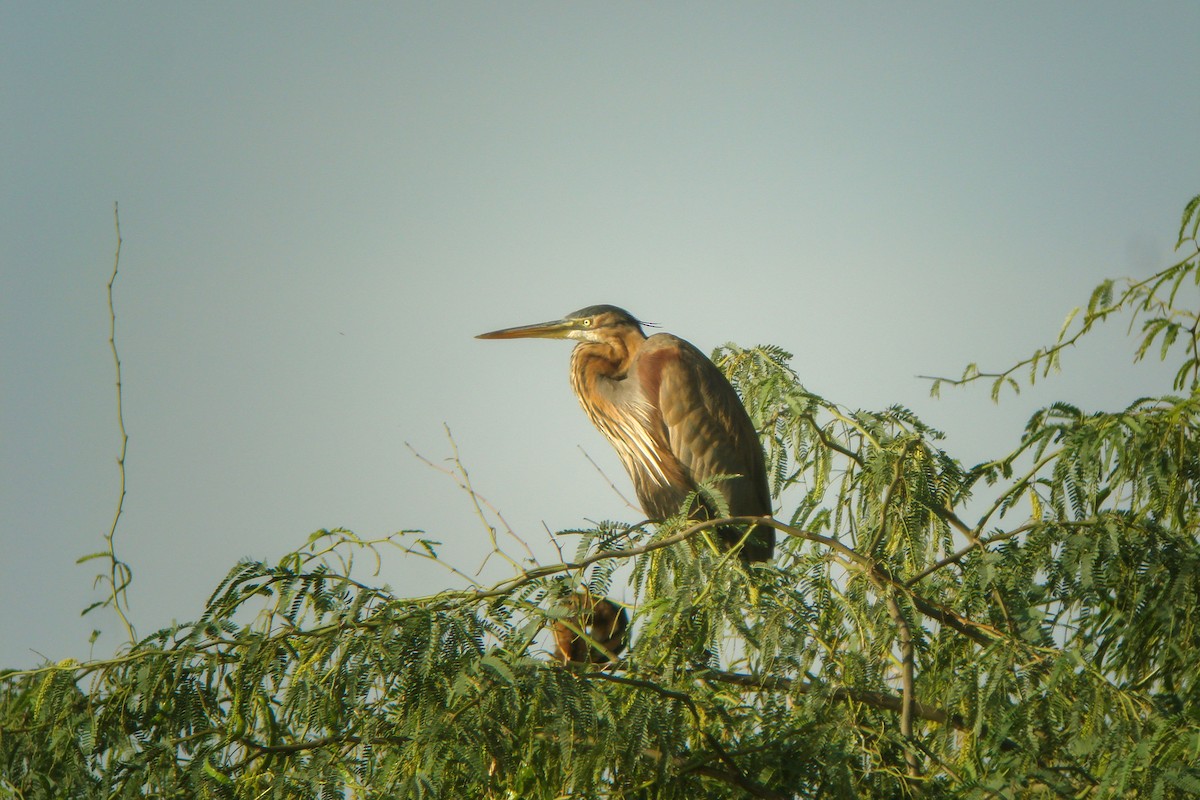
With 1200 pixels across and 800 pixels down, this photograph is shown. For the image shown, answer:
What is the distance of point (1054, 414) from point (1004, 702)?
824 millimetres

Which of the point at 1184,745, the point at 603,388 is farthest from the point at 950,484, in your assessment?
the point at 603,388

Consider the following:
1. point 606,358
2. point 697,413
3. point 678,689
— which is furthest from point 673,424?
point 678,689

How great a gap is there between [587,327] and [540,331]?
248 millimetres

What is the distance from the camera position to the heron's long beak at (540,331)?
18.0ft

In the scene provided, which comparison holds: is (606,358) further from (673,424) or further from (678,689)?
(678,689)

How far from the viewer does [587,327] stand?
5.44 meters

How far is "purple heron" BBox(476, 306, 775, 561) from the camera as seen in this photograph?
192 inches

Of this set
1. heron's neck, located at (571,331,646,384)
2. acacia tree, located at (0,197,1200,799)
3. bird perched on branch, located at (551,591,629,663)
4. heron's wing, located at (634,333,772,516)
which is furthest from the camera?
heron's neck, located at (571,331,646,384)

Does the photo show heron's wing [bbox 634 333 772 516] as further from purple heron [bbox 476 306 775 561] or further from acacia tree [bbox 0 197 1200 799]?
acacia tree [bbox 0 197 1200 799]

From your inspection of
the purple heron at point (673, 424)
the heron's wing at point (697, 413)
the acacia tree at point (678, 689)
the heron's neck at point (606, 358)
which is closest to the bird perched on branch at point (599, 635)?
the acacia tree at point (678, 689)

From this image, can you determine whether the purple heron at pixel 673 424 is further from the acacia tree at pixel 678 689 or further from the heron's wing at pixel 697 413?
the acacia tree at pixel 678 689

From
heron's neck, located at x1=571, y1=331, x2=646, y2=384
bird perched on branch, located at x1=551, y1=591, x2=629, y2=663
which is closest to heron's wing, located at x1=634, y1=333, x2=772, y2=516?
heron's neck, located at x1=571, y1=331, x2=646, y2=384

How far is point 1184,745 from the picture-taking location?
2096mm

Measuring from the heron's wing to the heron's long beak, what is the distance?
0.60 meters
